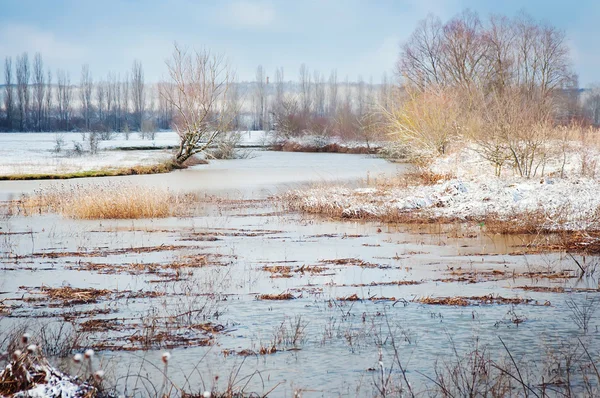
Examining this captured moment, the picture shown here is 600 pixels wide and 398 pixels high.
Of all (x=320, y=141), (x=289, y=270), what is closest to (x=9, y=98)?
(x=320, y=141)

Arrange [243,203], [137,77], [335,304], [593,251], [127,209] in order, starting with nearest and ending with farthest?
[335,304] < [593,251] < [127,209] < [243,203] < [137,77]

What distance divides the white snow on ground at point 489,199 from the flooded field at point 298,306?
1.99 m

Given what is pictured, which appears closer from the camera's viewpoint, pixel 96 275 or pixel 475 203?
pixel 96 275

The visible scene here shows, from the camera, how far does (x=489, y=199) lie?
2041 centimetres

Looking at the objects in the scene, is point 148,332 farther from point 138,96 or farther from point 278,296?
point 138,96

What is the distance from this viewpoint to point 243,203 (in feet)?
79.8

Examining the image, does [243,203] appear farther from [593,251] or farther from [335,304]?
[335,304]

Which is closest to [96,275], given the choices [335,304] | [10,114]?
[335,304]

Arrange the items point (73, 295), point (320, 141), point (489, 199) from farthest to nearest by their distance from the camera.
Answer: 1. point (320, 141)
2. point (489, 199)
3. point (73, 295)

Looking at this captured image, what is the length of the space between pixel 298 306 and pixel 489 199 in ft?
40.8

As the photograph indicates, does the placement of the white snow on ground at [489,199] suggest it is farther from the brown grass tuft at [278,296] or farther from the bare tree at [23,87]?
the bare tree at [23,87]

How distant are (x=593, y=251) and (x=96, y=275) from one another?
31.8 feet

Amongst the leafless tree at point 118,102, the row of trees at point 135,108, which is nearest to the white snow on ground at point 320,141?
the row of trees at point 135,108

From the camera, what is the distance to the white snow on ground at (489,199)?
17.3m
